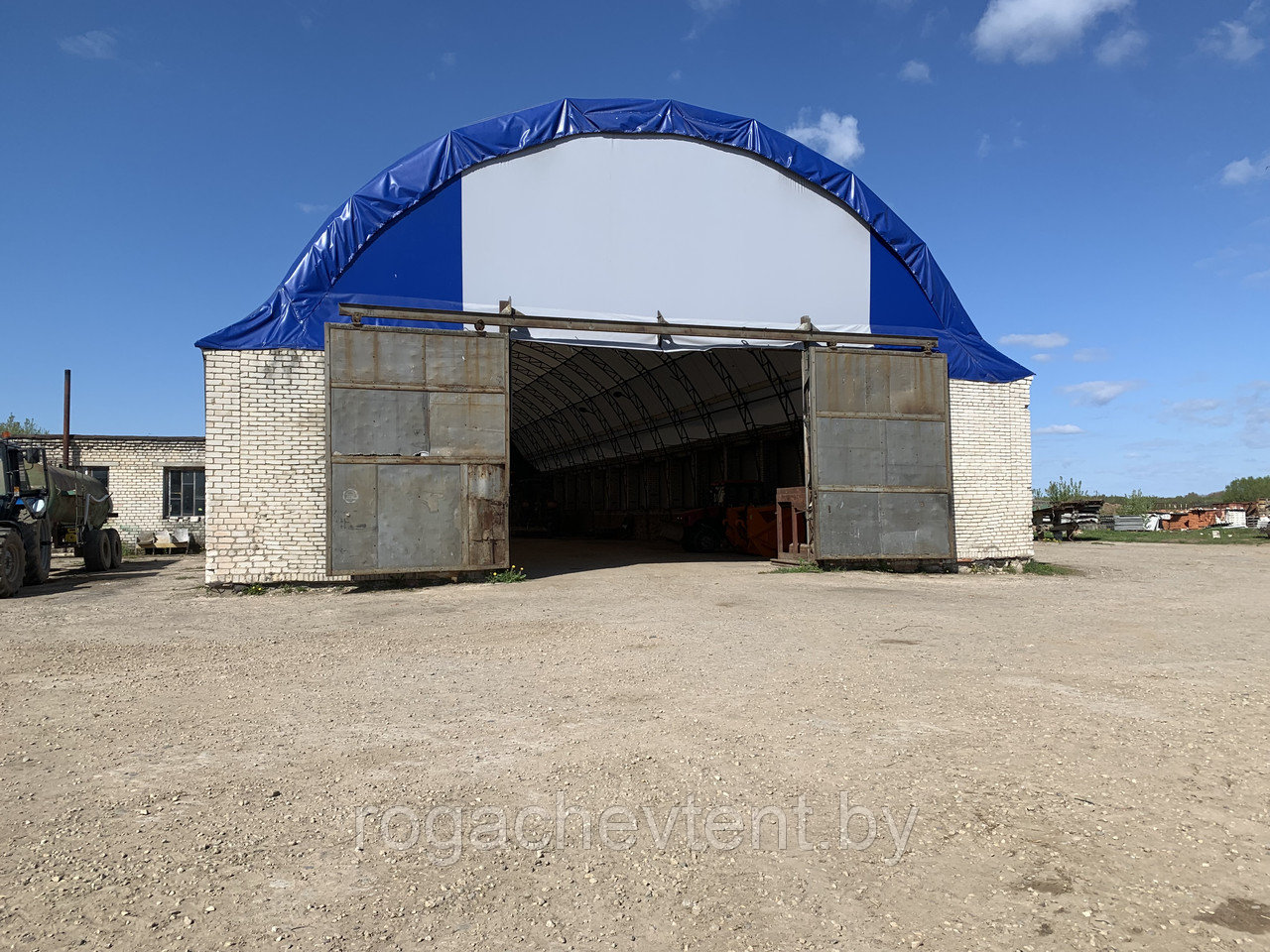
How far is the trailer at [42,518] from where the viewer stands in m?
13.6

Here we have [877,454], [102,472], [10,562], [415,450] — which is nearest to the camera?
[10,562]

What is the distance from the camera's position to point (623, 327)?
14.8 meters

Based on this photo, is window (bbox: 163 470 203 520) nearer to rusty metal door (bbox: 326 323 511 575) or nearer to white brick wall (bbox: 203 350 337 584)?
white brick wall (bbox: 203 350 337 584)

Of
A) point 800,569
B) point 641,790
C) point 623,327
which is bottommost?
point 641,790

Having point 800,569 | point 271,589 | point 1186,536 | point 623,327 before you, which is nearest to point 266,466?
point 271,589

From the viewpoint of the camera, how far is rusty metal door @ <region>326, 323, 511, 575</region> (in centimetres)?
1303

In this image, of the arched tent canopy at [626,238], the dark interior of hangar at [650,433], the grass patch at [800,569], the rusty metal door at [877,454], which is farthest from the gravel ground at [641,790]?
the dark interior of hangar at [650,433]

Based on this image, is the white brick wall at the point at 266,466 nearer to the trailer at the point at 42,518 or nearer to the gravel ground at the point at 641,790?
the trailer at the point at 42,518

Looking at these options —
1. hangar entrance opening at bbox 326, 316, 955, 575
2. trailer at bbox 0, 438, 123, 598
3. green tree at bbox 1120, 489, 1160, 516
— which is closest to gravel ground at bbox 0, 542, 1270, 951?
hangar entrance opening at bbox 326, 316, 955, 575

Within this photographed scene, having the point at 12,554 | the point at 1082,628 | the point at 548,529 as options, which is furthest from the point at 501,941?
the point at 548,529

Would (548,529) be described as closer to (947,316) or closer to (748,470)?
(748,470)

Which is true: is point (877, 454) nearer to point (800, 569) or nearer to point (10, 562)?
point (800, 569)

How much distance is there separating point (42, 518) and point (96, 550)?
13.5ft

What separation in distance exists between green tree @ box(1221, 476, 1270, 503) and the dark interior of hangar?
49.6 m
